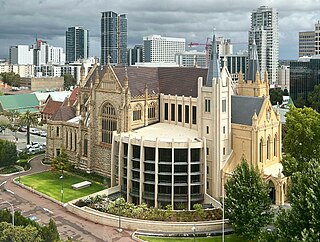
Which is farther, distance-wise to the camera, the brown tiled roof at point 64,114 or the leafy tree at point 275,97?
the leafy tree at point 275,97

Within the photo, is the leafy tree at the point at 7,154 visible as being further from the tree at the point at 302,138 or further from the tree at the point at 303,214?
the tree at the point at 303,214

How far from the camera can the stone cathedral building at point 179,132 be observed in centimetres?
6994

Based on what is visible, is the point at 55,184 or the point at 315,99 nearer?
the point at 55,184

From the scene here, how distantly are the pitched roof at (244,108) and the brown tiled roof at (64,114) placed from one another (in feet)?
131

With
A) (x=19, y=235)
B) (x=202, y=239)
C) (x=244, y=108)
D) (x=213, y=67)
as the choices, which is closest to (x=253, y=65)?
(x=244, y=108)

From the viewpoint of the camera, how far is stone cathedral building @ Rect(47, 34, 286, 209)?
69.9 m

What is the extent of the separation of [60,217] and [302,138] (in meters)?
38.4

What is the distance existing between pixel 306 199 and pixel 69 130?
61.4 metres

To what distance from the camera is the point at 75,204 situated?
229 feet

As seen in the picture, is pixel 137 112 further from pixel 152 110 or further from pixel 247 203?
pixel 247 203

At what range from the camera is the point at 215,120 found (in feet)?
231

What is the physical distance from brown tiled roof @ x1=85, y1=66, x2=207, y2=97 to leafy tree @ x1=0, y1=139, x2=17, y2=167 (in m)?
28.8

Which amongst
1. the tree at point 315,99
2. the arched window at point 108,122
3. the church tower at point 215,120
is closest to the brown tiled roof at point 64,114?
the arched window at point 108,122

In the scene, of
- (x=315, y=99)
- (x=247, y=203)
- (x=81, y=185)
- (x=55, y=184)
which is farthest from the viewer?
(x=315, y=99)
